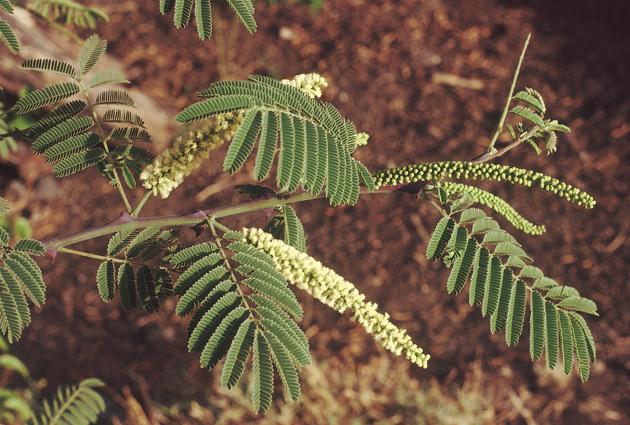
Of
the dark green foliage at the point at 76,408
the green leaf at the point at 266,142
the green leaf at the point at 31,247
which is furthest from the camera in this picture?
the dark green foliage at the point at 76,408

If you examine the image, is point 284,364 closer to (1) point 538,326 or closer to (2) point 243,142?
(2) point 243,142

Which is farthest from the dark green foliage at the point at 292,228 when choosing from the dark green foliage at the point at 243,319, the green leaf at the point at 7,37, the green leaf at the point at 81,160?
the green leaf at the point at 7,37

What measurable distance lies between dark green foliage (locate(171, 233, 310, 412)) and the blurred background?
2533 mm

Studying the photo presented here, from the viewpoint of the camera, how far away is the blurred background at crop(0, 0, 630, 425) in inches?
170

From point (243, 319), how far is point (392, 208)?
3.35 m

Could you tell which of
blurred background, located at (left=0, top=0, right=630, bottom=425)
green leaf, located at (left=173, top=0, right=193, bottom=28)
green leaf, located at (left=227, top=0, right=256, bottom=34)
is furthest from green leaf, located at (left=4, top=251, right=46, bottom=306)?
blurred background, located at (left=0, top=0, right=630, bottom=425)

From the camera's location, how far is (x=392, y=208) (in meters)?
4.87

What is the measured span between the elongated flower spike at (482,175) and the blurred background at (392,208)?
2795 mm

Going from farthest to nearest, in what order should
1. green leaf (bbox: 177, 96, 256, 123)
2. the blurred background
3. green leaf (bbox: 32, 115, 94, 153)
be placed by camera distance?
the blurred background
green leaf (bbox: 32, 115, 94, 153)
green leaf (bbox: 177, 96, 256, 123)

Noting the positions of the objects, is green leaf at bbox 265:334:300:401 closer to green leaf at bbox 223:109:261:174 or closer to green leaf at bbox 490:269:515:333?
green leaf at bbox 223:109:261:174

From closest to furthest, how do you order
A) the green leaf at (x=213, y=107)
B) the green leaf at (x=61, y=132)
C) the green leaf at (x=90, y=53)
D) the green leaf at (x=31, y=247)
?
1. the green leaf at (x=213, y=107)
2. the green leaf at (x=31, y=247)
3. the green leaf at (x=61, y=132)
4. the green leaf at (x=90, y=53)

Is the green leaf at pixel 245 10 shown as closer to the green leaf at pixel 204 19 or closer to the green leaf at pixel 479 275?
the green leaf at pixel 204 19

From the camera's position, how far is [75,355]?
4.44 m

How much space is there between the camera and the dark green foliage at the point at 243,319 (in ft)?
5.21
